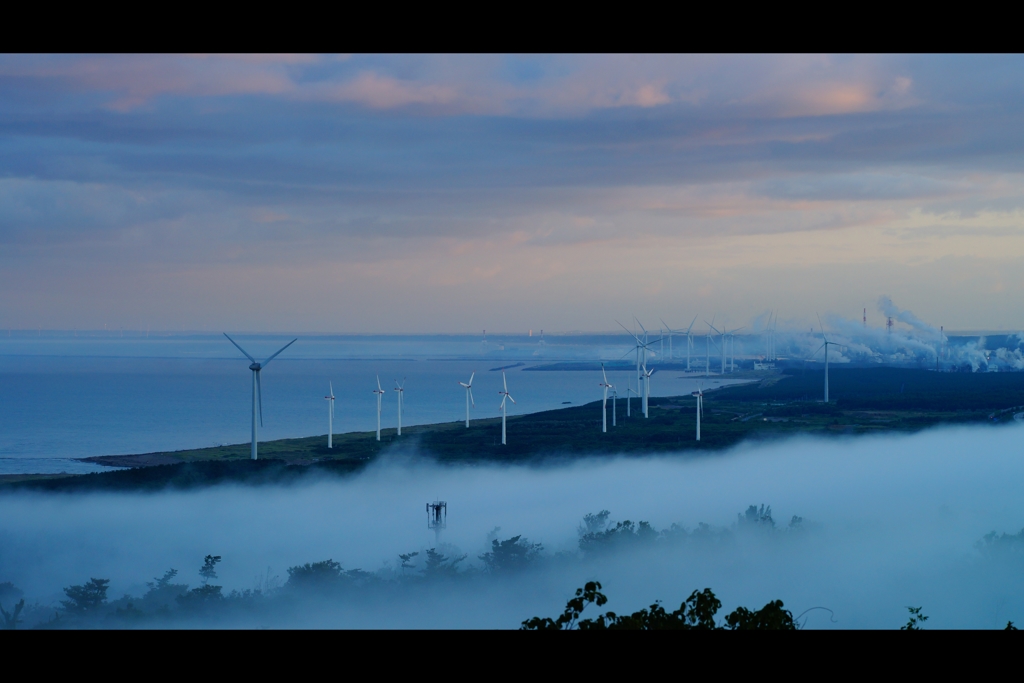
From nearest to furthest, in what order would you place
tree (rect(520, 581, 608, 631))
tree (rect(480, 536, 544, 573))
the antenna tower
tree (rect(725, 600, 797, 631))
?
tree (rect(520, 581, 608, 631))
tree (rect(725, 600, 797, 631))
tree (rect(480, 536, 544, 573))
the antenna tower

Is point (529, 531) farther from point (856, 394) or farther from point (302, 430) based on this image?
point (856, 394)

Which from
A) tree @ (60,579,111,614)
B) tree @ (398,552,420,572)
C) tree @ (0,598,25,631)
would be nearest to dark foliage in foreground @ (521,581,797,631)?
tree @ (0,598,25,631)

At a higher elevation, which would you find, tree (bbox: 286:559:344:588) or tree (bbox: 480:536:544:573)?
tree (bbox: 480:536:544:573)

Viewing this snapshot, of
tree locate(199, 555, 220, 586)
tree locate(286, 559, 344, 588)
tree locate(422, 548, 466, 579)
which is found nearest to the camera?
tree locate(422, 548, 466, 579)

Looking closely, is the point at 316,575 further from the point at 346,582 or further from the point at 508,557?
the point at 508,557

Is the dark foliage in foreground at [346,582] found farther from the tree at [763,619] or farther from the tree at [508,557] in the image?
the tree at [763,619]

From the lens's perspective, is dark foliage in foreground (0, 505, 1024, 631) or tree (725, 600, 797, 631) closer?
tree (725, 600, 797, 631)

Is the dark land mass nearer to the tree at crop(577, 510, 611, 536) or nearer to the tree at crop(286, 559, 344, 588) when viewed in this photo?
the tree at crop(577, 510, 611, 536)
